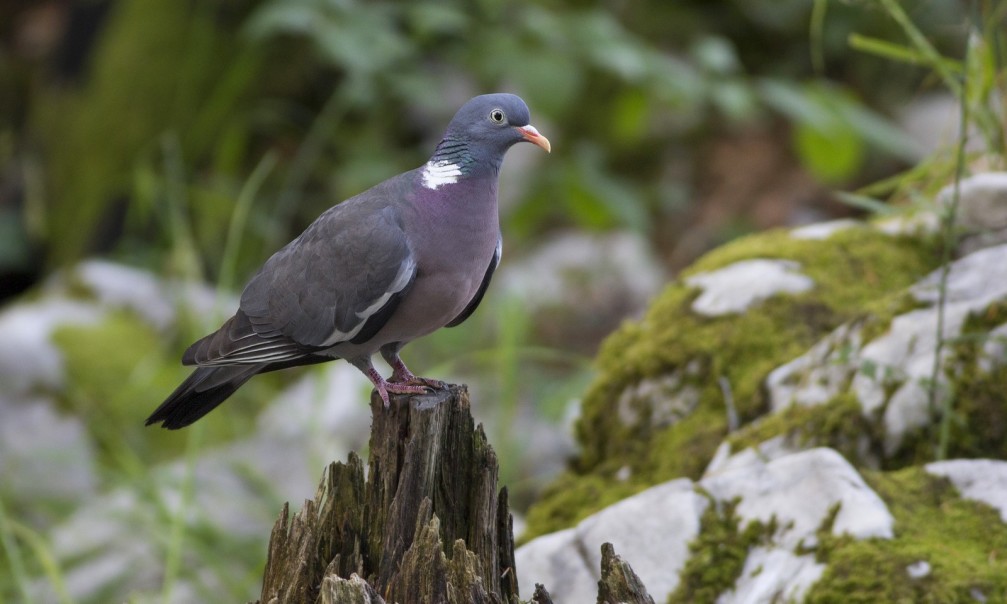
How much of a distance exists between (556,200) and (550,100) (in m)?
1.07

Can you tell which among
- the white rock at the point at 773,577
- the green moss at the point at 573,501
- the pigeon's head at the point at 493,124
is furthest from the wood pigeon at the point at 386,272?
the white rock at the point at 773,577

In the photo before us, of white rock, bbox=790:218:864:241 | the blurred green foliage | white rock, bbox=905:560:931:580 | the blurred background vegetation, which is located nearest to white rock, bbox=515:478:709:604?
white rock, bbox=905:560:931:580

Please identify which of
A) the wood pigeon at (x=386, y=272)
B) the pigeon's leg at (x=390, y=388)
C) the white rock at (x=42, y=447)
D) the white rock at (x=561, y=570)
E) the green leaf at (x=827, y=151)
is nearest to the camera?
the pigeon's leg at (x=390, y=388)

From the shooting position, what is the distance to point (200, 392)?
319 cm

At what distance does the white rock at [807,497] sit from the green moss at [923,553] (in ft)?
0.14

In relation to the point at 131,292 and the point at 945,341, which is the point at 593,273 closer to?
the point at 131,292

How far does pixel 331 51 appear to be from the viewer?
5.54 metres

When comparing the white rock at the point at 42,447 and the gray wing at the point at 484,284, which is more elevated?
the white rock at the point at 42,447

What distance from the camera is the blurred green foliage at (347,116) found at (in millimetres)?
6574

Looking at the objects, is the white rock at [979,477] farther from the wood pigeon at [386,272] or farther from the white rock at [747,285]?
the wood pigeon at [386,272]

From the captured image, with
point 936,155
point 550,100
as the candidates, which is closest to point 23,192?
point 550,100

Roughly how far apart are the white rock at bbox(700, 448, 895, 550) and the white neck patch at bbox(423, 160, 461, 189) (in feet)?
3.62

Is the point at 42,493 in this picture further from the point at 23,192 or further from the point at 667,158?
the point at 667,158

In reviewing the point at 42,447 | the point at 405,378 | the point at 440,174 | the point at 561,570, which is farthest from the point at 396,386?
the point at 42,447
